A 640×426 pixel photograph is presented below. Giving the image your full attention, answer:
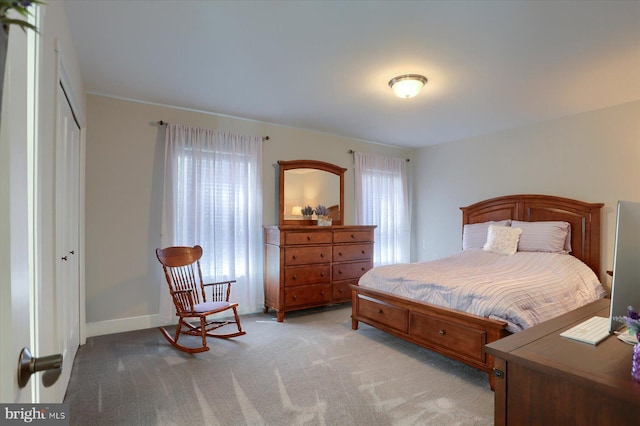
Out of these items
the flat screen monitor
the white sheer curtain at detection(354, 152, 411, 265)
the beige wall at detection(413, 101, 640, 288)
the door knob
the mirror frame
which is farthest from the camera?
the white sheer curtain at detection(354, 152, 411, 265)

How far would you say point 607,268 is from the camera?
11.7 ft

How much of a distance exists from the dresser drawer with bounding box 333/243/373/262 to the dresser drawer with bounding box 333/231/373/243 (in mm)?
68

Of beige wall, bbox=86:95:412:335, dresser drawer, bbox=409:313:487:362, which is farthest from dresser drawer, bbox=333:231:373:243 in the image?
beige wall, bbox=86:95:412:335

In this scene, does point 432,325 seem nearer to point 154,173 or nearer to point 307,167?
point 307,167

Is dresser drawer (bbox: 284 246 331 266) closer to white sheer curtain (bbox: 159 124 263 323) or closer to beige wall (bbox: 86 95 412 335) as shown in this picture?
white sheer curtain (bbox: 159 124 263 323)

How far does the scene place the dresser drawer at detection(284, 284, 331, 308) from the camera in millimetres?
3795

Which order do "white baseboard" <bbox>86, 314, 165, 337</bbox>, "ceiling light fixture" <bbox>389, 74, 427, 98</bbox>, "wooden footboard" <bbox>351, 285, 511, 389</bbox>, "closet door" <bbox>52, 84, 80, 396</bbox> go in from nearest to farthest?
"closet door" <bbox>52, 84, 80, 396</bbox>
"wooden footboard" <bbox>351, 285, 511, 389</bbox>
"ceiling light fixture" <bbox>389, 74, 427, 98</bbox>
"white baseboard" <bbox>86, 314, 165, 337</bbox>

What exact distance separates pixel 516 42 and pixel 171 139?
3333 mm

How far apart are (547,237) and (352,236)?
7.30ft

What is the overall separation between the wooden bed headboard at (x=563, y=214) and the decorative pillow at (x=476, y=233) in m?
0.21

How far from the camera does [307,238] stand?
3943 mm

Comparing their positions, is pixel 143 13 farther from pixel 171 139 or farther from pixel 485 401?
pixel 485 401

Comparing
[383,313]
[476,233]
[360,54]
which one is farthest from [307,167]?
[476,233]

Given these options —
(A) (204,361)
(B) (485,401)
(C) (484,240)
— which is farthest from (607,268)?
(A) (204,361)
